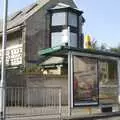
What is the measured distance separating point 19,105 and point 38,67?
13199mm

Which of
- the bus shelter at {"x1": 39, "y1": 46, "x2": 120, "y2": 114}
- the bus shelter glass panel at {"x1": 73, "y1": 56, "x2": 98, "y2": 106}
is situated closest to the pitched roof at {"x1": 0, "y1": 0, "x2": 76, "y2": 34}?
the bus shelter at {"x1": 39, "y1": 46, "x2": 120, "y2": 114}

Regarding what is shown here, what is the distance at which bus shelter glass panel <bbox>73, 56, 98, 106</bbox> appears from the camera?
1842 centimetres

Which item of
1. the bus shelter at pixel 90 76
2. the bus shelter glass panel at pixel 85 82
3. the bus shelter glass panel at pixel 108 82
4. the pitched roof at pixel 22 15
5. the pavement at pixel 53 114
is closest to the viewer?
the pavement at pixel 53 114

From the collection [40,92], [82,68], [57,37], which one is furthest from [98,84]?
[57,37]

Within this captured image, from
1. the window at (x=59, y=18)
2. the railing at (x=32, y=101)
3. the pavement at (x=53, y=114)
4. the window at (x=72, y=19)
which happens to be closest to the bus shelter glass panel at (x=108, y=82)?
the pavement at (x=53, y=114)

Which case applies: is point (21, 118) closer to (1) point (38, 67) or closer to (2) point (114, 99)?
(2) point (114, 99)

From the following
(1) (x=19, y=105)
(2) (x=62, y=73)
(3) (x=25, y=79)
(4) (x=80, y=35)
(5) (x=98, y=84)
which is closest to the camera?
(1) (x=19, y=105)

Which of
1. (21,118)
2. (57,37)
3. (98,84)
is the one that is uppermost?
(57,37)

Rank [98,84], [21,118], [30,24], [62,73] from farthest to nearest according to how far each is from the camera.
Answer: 1. [30,24]
2. [62,73]
3. [98,84]
4. [21,118]

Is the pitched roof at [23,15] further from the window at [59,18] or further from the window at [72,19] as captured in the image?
the window at [72,19]

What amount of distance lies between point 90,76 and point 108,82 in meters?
1.61

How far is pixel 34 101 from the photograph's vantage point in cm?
2061

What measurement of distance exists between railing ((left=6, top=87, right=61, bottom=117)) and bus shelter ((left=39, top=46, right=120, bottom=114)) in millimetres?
836

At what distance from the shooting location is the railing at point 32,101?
17.0 m
